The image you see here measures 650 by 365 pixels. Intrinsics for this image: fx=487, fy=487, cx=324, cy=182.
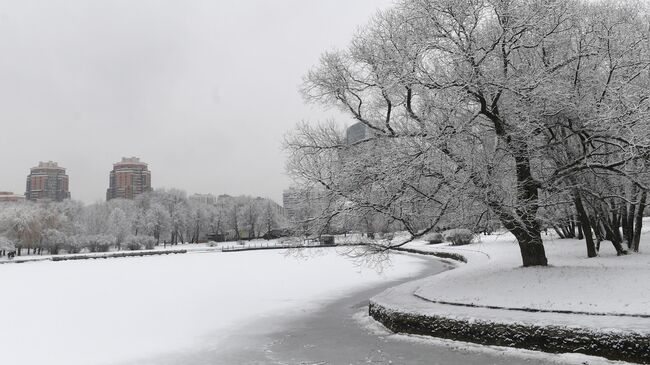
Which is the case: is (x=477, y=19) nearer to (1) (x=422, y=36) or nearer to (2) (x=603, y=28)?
(1) (x=422, y=36)

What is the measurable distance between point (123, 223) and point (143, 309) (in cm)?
8928

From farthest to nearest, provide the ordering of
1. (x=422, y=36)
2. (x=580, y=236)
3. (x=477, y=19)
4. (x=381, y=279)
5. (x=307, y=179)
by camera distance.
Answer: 1. (x=580, y=236)
2. (x=381, y=279)
3. (x=307, y=179)
4. (x=422, y=36)
5. (x=477, y=19)

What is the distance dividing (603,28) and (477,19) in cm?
532

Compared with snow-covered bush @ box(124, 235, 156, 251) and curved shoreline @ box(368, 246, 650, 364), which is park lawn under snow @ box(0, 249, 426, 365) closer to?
curved shoreline @ box(368, 246, 650, 364)

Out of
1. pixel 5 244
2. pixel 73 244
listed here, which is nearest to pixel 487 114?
pixel 5 244

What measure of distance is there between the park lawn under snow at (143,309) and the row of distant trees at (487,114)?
406 cm

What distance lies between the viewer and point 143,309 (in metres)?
17.4

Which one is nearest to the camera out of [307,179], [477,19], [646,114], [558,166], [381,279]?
[646,114]

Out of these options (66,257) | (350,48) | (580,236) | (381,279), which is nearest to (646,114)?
(350,48)

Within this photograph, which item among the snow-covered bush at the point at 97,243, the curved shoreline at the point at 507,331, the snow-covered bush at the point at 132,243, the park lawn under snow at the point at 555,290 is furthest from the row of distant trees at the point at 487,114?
the snow-covered bush at the point at 132,243

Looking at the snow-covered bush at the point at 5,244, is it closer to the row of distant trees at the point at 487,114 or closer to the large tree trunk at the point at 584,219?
the row of distant trees at the point at 487,114

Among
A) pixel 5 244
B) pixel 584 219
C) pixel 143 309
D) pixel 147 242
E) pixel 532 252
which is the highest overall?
pixel 5 244

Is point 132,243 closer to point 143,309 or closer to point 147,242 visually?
point 147,242

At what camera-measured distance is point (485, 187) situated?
526 inches
